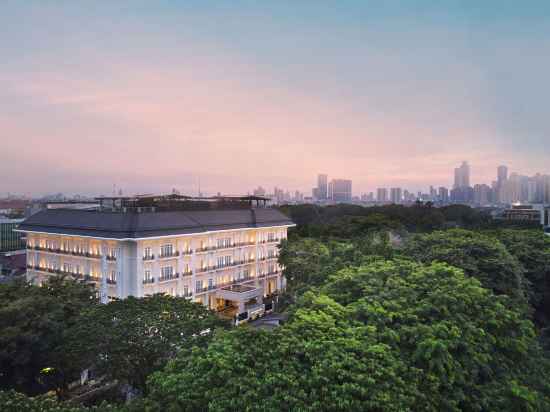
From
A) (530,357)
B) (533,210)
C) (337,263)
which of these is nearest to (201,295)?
(337,263)

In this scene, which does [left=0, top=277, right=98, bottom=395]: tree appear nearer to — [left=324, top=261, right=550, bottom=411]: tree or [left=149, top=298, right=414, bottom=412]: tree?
[left=149, top=298, right=414, bottom=412]: tree

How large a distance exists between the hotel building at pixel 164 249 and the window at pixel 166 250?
3.5 inches

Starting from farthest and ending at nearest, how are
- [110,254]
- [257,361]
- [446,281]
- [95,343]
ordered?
[110,254] → [95,343] → [446,281] → [257,361]

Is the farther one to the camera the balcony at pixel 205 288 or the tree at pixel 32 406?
the balcony at pixel 205 288

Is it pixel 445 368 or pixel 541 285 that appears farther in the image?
pixel 541 285

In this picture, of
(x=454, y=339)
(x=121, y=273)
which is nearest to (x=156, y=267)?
(x=121, y=273)

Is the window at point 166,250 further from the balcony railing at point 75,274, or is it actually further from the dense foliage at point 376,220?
the dense foliage at point 376,220

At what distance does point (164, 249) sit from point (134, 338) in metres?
16.8

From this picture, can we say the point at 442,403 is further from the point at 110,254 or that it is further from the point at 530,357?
the point at 110,254

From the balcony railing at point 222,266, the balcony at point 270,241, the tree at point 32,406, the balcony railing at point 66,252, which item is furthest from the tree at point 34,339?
the balcony at point 270,241

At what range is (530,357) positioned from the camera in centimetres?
1598

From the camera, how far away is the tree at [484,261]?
79.5 ft

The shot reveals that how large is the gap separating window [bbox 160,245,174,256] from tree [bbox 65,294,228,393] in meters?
14.1

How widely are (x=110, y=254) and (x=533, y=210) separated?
3804 inches
